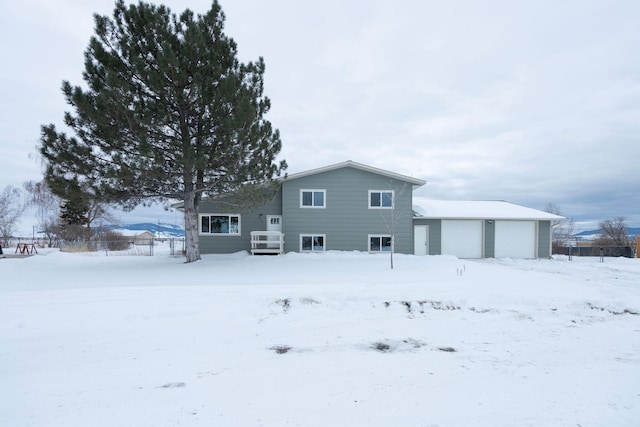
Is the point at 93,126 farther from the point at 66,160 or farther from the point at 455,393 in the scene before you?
the point at 455,393

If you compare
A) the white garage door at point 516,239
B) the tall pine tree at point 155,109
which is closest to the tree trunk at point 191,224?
the tall pine tree at point 155,109

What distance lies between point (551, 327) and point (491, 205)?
17640 millimetres

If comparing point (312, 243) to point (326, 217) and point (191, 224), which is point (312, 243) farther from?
point (191, 224)

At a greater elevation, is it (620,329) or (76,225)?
(76,225)

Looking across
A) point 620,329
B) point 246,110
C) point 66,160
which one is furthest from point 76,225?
point 620,329

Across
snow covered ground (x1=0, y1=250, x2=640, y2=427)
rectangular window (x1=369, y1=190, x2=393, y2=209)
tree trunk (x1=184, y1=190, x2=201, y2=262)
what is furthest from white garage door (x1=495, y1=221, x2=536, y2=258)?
tree trunk (x1=184, y1=190, x2=201, y2=262)

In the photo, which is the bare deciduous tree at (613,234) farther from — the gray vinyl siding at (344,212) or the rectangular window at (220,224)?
the rectangular window at (220,224)

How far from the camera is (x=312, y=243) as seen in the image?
1770cm

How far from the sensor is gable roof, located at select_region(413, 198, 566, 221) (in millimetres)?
18781

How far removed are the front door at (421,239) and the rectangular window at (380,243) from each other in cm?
190

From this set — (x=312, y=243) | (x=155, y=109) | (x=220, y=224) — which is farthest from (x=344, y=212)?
(x=155, y=109)

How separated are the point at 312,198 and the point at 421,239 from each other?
6.57 metres

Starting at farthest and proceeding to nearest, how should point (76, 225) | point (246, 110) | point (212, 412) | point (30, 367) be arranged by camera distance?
point (76, 225), point (246, 110), point (30, 367), point (212, 412)

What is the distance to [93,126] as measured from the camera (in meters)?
11.3
